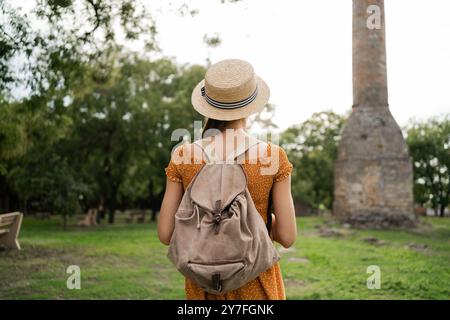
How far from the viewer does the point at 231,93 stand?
189 cm

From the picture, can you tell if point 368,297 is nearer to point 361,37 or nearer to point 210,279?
point 210,279

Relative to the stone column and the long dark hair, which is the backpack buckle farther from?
the stone column

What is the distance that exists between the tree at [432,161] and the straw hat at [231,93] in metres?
11.1

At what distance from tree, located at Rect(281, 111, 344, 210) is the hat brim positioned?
21.8 m

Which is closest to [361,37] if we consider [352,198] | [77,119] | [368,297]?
[352,198]

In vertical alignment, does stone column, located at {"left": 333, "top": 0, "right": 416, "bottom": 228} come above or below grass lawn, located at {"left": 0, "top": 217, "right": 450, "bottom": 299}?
above

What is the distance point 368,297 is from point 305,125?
2082 centimetres

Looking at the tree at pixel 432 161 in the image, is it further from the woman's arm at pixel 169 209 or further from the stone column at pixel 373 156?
the woman's arm at pixel 169 209

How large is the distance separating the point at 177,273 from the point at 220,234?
17.5ft

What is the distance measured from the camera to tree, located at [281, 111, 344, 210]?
955 inches

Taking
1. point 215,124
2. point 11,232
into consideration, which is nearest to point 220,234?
point 215,124

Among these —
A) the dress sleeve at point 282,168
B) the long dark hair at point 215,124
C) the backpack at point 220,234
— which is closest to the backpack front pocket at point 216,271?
the backpack at point 220,234

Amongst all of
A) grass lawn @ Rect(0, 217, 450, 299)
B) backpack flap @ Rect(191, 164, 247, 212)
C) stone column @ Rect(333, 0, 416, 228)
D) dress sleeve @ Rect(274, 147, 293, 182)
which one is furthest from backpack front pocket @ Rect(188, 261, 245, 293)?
stone column @ Rect(333, 0, 416, 228)
